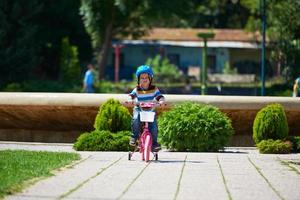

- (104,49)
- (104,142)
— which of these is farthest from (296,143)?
(104,49)

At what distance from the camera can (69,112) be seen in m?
15.3

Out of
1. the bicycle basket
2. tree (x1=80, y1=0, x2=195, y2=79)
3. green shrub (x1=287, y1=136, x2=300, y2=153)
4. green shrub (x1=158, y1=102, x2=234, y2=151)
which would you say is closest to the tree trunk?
tree (x1=80, y1=0, x2=195, y2=79)

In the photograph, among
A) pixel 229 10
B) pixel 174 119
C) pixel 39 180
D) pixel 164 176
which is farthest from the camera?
pixel 229 10

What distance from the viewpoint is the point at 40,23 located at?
4712 cm

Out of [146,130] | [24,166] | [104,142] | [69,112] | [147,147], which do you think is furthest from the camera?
[69,112]

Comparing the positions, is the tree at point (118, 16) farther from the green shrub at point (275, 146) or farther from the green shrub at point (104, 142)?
the green shrub at point (275, 146)

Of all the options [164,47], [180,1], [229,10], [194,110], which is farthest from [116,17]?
[194,110]

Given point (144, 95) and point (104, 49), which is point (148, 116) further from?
point (104, 49)

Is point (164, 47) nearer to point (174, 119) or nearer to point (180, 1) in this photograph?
point (180, 1)

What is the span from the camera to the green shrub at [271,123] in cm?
1376

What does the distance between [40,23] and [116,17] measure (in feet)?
17.2

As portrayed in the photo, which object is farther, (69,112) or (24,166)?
(69,112)

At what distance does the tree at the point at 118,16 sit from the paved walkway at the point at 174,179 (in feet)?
110

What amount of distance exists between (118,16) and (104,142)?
118 feet
